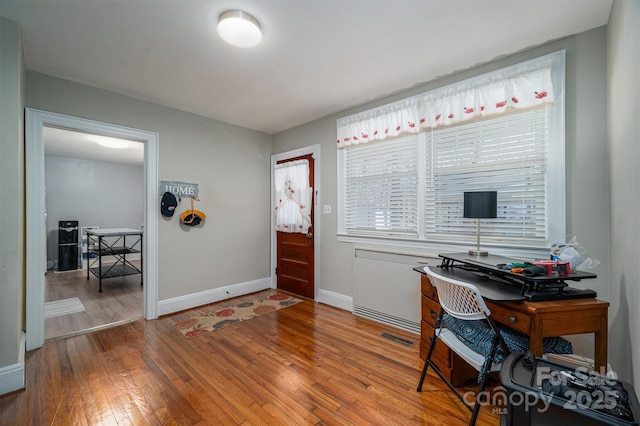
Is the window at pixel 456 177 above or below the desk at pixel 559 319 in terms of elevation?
above

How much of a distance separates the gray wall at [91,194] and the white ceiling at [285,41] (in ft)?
16.2

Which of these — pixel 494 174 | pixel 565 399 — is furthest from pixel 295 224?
pixel 565 399

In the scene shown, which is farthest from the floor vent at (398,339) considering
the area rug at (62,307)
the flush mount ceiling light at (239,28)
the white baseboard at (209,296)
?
the area rug at (62,307)

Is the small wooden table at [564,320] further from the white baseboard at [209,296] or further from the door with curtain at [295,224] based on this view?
the white baseboard at [209,296]

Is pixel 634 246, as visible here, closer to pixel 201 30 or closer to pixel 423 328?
pixel 423 328

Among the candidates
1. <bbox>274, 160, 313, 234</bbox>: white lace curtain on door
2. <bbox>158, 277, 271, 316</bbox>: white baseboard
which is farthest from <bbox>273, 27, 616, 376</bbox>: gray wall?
<bbox>158, 277, 271, 316</bbox>: white baseboard

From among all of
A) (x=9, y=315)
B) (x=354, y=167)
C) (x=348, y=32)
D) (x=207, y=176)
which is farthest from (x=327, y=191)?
(x=9, y=315)

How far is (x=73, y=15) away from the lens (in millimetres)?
1833

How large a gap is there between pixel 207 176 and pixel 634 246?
401 cm

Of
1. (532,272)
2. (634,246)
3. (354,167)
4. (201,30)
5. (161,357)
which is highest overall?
(201,30)

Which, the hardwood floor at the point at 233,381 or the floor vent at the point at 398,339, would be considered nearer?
the hardwood floor at the point at 233,381

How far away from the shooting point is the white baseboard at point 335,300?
3438 millimetres

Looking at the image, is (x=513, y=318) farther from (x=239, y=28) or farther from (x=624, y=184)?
(x=239, y=28)

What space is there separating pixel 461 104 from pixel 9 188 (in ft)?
12.1
